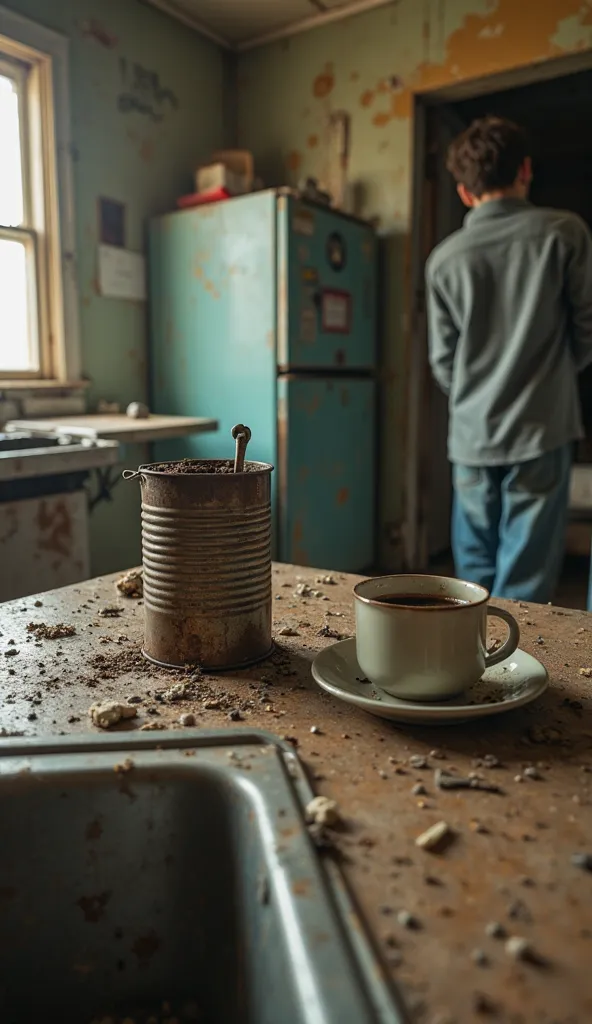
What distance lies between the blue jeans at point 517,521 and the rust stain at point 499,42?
179cm

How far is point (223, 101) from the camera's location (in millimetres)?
3727

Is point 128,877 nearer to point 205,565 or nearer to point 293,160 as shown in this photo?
point 205,565

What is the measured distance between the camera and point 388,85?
3.32 meters

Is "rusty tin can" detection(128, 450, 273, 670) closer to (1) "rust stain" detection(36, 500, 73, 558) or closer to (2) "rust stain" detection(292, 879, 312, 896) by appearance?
(2) "rust stain" detection(292, 879, 312, 896)

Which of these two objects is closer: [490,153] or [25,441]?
[490,153]

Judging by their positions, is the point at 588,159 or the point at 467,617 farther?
the point at 588,159

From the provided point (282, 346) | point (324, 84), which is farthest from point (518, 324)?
point (324, 84)

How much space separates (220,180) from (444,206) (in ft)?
4.16

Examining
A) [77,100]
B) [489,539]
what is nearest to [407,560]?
[489,539]

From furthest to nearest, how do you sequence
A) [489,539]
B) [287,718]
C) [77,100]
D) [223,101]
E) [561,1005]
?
[223,101], [77,100], [489,539], [287,718], [561,1005]

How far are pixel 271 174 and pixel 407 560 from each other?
2.03 metres

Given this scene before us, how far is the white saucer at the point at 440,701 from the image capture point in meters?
0.60

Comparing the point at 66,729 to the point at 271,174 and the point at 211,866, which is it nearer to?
the point at 211,866

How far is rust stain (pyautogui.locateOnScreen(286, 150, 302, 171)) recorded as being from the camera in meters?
3.64
